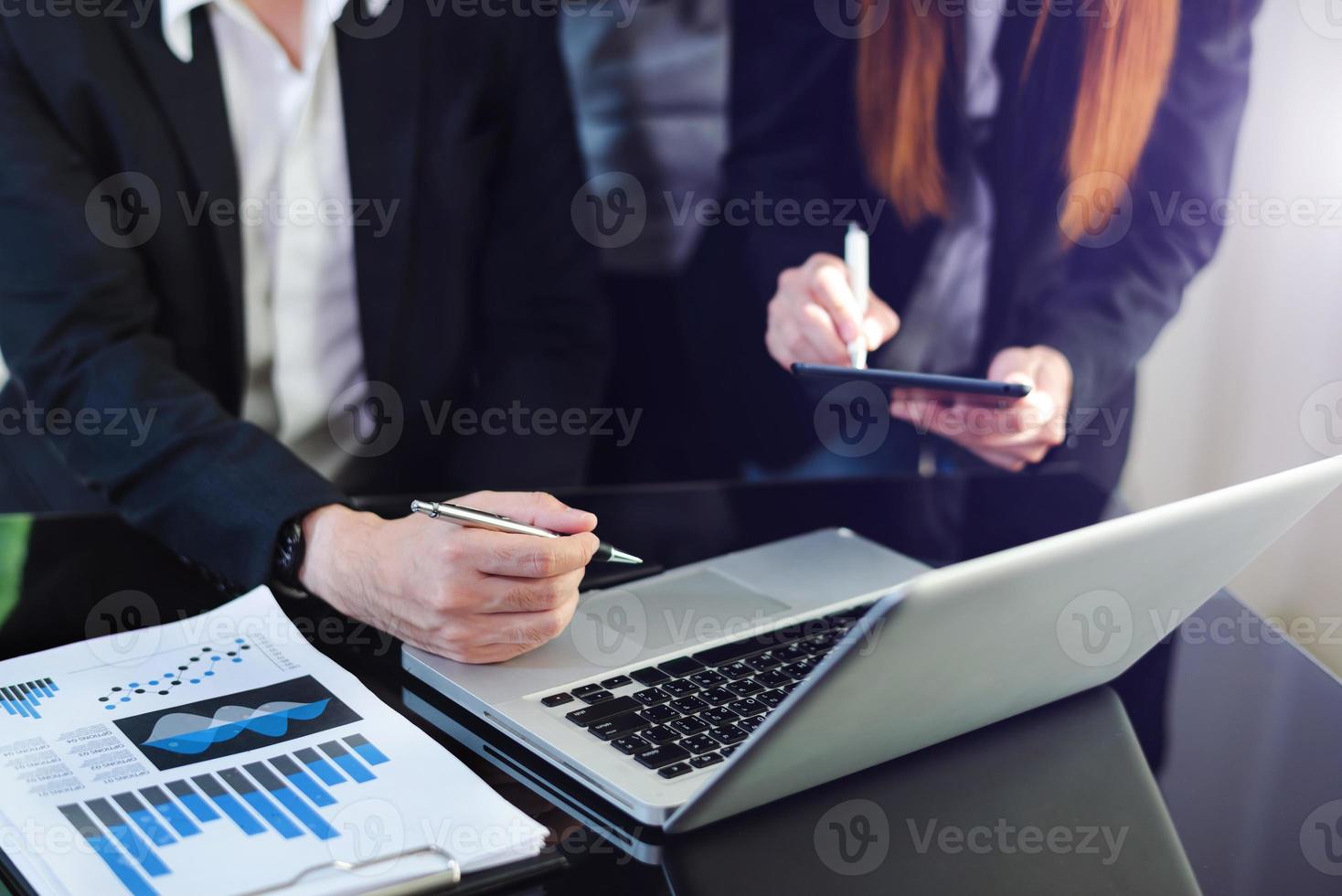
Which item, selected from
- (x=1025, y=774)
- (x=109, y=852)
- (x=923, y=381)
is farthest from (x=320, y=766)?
(x=923, y=381)

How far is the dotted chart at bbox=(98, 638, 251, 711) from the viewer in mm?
754

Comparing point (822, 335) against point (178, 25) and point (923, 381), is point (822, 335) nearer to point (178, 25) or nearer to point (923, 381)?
point (923, 381)

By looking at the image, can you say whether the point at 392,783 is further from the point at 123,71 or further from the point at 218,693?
the point at 123,71

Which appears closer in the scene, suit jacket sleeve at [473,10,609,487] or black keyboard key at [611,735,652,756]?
black keyboard key at [611,735,652,756]

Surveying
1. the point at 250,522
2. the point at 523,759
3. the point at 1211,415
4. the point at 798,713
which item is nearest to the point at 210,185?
the point at 250,522

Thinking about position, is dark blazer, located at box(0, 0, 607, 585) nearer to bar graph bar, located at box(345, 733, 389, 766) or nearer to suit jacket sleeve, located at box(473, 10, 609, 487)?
suit jacket sleeve, located at box(473, 10, 609, 487)

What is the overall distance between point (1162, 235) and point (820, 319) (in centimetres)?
72

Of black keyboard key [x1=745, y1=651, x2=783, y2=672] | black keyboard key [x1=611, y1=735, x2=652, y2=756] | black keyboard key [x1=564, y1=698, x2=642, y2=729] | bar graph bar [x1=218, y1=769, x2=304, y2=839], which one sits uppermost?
bar graph bar [x1=218, y1=769, x2=304, y2=839]

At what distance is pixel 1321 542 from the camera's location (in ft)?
5.69

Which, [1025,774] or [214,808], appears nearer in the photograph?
[214,808]

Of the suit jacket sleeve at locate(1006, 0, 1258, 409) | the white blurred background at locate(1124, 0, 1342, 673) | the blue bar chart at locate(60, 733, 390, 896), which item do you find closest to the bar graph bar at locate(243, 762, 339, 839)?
the blue bar chart at locate(60, 733, 390, 896)

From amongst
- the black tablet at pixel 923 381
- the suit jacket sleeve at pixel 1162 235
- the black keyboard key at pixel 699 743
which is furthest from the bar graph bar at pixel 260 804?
the suit jacket sleeve at pixel 1162 235

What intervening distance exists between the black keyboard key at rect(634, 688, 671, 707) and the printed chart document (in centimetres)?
13

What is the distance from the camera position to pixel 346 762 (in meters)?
0.67
